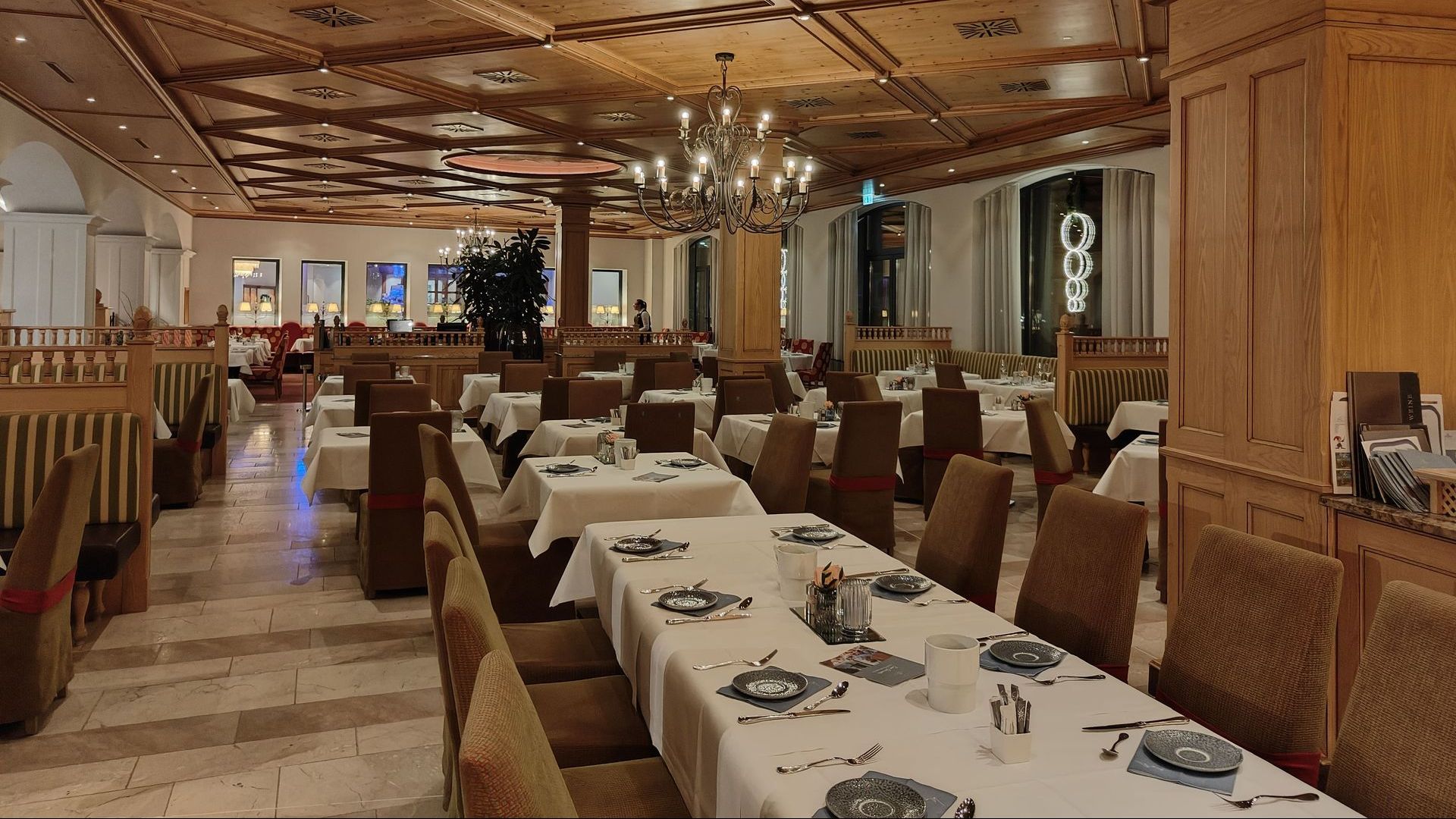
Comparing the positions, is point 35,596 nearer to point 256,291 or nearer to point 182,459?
point 182,459

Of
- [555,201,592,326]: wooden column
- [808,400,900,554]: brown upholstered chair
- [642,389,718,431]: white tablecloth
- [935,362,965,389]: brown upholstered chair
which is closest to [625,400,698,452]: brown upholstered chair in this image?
[808,400,900,554]: brown upholstered chair

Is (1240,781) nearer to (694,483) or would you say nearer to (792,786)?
(792,786)

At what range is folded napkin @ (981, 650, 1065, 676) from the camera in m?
1.95

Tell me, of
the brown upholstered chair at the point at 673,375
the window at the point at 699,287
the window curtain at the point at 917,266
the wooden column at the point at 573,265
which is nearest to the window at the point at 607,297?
the window at the point at 699,287

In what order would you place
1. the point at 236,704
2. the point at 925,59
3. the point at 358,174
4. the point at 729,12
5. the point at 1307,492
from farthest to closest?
the point at 358,174, the point at 925,59, the point at 729,12, the point at 236,704, the point at 1307,492

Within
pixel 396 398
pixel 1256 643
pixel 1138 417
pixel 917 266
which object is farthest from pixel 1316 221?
pixel 917 266

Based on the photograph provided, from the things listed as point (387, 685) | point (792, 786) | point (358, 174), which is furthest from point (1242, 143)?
point (358, 174)

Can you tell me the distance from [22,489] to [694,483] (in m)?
2.94

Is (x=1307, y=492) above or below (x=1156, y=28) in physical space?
below

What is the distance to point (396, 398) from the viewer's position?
20.5 feet

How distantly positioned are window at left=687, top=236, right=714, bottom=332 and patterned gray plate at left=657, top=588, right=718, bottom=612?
19.7 meters

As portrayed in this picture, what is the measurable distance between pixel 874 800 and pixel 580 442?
4746 millimetres

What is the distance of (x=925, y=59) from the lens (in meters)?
7.68

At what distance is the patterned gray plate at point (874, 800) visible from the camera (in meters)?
1.35
